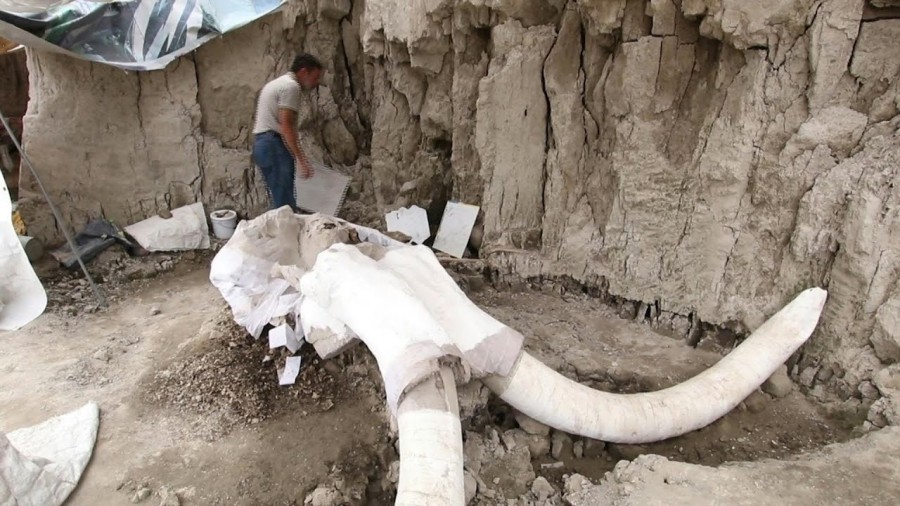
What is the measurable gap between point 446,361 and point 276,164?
329cm

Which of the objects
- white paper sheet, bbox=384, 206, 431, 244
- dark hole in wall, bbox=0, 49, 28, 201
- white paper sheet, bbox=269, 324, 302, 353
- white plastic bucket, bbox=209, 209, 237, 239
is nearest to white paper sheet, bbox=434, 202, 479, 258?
white paper sheet, bbox=384, 206, 431, 244

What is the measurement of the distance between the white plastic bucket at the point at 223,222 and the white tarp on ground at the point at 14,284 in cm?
175

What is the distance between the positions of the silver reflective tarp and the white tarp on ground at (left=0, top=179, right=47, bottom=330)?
1.35 metres

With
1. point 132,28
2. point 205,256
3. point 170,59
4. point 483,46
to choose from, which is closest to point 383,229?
point 205,256

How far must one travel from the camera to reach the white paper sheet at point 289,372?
11.0ft

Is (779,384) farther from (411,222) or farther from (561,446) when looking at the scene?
(411,222)

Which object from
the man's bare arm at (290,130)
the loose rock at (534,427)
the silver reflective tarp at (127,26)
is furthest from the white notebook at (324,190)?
the loose rock at (534,427)

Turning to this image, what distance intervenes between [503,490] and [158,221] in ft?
14.4

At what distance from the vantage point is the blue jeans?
4906mm

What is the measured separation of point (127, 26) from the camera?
4.66 metres

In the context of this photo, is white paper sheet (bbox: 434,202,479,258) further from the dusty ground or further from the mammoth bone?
the dusty ground

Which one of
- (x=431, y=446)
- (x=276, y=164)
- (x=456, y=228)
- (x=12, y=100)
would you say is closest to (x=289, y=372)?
(x=431, y=446)

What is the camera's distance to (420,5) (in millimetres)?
4391

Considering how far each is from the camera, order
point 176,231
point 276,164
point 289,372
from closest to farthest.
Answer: point 289,372, point 276,164, point 176,231
